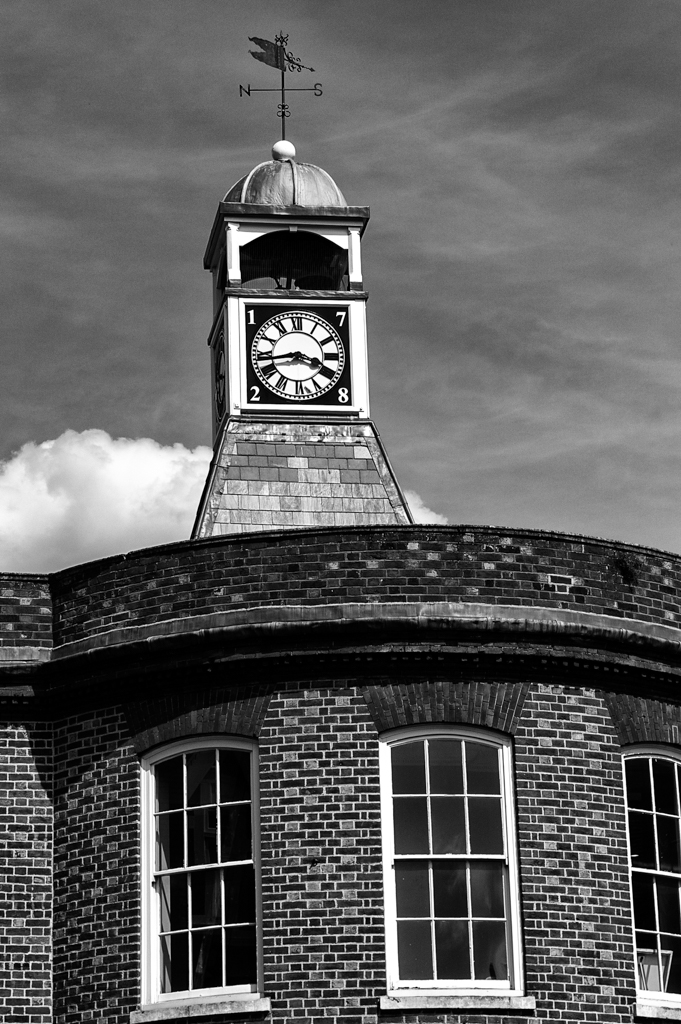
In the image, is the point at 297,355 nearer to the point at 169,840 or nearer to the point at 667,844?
the point at 169,840

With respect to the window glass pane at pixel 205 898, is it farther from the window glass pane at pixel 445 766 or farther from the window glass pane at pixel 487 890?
the window glass pane at pixel 487 890

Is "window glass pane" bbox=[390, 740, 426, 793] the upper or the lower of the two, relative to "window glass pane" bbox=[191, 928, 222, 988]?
upper

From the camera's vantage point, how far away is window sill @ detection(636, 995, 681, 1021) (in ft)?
63.0

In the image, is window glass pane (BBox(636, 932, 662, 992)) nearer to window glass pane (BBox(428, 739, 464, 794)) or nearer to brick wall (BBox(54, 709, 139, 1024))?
window glass pane (BBox(428, 739, 464, 794))

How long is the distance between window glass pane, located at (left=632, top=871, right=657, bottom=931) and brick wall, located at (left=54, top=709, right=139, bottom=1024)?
5001 mm

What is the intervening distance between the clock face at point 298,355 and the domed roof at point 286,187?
2.33 m

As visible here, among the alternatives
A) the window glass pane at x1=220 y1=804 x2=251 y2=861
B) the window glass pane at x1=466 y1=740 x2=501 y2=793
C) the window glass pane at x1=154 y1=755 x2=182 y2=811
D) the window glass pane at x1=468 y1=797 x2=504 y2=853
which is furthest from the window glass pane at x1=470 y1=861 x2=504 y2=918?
the window glass pane at x1=154 y1=755 x2=182 y2=811

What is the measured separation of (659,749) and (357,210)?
19512mm

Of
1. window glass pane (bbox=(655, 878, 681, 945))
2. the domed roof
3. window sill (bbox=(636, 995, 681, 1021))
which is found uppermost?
the domed roof


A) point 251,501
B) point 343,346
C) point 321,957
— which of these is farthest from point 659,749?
point 343,346

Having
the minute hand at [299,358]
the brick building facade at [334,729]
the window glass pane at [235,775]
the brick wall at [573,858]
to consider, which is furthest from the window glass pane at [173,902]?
the minute hand at [299,358]

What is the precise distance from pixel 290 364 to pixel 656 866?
18.5 meters

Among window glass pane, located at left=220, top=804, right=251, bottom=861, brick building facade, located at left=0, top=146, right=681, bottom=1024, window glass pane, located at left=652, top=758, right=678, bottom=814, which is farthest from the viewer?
window glass pane, located at left=652, top=758, right=678, bottom=814

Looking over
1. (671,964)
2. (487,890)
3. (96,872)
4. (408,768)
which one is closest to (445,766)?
(408,768)
